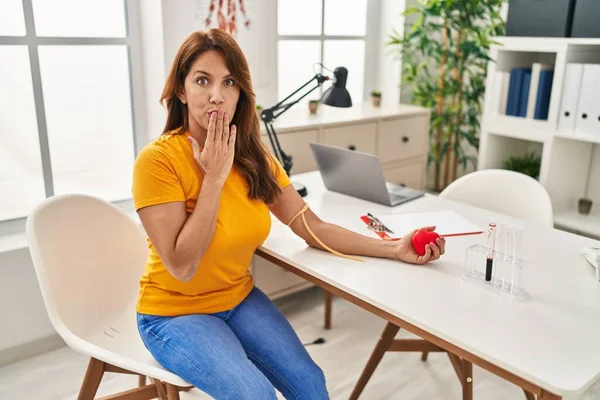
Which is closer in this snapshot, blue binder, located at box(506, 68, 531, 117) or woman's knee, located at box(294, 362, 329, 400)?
woman's knee, located at box(294, 362, 329, 400)

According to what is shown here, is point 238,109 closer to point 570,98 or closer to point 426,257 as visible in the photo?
point 426,257

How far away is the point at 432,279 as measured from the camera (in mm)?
1507

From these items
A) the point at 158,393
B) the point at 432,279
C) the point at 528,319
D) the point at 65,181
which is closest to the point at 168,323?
the point at 158,393

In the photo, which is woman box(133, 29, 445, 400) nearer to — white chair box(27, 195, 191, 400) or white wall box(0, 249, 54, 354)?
white chair box(27, 195, 191, 400)

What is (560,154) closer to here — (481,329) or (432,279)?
(432,279)

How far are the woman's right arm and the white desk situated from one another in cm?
31

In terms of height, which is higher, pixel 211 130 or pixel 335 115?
pixel 211 130

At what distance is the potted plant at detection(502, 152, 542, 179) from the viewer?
317 cm

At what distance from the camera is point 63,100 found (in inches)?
98.3

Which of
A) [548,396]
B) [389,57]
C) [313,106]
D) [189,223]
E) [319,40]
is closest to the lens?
[548,396]

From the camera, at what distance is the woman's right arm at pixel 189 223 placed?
4.72ft

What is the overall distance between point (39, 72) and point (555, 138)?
2429mm

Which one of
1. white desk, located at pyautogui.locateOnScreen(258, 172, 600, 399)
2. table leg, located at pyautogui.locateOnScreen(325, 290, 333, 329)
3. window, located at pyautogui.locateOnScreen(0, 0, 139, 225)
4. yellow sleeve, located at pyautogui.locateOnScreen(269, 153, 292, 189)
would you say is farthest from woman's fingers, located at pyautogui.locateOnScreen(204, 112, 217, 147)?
table leg, located at pyautogui.locateOnScreen(325, 290, 333, 329)

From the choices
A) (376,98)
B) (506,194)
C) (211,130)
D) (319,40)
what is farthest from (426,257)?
(319,40)
